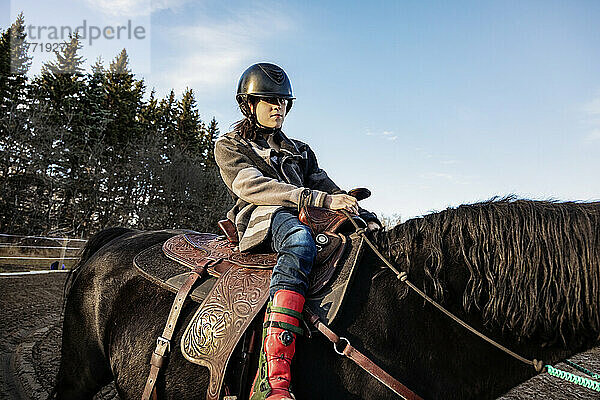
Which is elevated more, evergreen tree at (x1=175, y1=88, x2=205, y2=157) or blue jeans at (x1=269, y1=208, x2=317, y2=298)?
evergreen tree at (x1=175, y1=88, x2=205, y2=157)

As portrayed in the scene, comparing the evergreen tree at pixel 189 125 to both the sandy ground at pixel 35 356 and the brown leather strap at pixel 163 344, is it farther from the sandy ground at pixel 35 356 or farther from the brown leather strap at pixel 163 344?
the brown leather strap at pixel 163 344

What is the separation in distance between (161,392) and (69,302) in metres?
1.31

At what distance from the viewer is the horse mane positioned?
5.03 ft

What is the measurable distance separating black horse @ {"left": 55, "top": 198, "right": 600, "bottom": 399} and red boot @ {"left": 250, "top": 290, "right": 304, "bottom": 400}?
113 millimetres

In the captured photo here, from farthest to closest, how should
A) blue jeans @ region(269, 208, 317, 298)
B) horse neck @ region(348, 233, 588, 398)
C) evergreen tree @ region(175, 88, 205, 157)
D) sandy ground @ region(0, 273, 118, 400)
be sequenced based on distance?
evergreen tree @ region(175, 88, 205, 157) < sandy ground @ region(0, 273, 118, 400) < blue jeans @ region(269, 208, 317, 298) < horse neck @ region(348, 233, 588, 398)

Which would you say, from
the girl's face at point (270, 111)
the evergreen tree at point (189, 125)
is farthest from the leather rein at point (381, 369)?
the evergreen tree at point (189, 125)

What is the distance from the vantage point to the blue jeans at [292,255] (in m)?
1.77

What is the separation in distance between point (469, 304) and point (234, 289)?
3.70ft

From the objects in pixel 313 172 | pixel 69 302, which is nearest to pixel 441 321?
pixel 313 172

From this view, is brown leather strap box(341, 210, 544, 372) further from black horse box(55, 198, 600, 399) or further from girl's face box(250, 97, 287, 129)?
girl's face box(250, 97, 287, 129)

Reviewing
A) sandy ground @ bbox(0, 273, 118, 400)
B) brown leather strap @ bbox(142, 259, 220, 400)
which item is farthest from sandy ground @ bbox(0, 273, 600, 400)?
brown leather strap @ bbox(142, 259, 220, 400)

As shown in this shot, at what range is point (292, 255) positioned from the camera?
1.85 m

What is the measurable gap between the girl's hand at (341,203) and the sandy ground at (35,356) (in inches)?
150

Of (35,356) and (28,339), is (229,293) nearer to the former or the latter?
(35,356)
